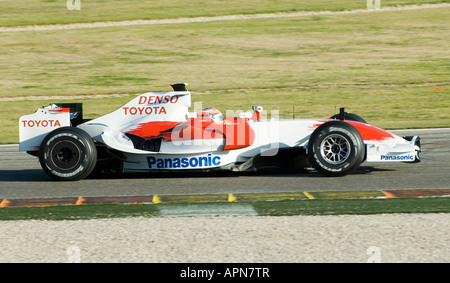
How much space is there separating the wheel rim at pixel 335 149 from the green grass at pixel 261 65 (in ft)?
21.0

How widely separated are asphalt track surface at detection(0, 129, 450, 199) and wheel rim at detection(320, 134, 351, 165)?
246mm

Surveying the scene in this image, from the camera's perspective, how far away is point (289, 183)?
314 inches

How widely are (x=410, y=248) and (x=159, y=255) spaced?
1.87 meters

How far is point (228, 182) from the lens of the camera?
817cm

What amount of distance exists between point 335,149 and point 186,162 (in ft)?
5.89

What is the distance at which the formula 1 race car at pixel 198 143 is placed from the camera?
804 cm

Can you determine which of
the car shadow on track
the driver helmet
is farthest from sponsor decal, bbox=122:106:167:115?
the car shadow on track

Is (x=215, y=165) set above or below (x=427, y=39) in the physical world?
below

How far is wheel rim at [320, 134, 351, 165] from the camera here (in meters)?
7.95

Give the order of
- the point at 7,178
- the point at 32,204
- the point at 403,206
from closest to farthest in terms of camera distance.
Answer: the point at 403,206 < the point at 32,204 < the point at 7,178

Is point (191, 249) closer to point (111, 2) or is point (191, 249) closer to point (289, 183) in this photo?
point (289, 183)

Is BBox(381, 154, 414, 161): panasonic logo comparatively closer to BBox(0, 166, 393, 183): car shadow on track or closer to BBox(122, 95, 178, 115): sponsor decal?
BBox(0, 166, 393, 183): car shadow on track

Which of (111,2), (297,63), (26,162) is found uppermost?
(111,2)
